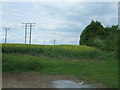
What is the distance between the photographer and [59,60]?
57.4 ft

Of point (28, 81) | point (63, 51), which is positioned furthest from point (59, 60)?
point (28, 81)

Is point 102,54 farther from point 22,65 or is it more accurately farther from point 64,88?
point 64,88

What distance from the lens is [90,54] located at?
22484 millimetres

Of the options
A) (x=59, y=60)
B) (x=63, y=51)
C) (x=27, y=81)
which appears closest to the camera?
(x=27, y=81)

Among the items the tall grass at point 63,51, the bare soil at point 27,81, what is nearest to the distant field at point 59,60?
the tall grass at point 63,51

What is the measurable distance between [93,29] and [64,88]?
99.1 feet

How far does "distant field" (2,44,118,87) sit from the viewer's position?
39.6 ft

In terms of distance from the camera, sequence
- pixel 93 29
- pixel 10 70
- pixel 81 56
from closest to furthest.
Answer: pixel 10 70 < pixel 81 56 < pixel 93 29

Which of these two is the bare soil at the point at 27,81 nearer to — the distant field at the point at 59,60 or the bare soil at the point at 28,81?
the bare soil at the point at 28,81

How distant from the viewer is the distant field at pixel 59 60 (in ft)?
39.6

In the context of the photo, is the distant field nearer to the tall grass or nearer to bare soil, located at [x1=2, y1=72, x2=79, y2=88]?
the tall grass

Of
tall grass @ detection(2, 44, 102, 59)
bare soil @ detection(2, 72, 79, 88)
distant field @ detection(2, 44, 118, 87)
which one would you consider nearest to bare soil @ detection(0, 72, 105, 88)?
bare soil @ detection(2, 72, 79, 88)

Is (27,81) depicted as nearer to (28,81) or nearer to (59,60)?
(28,81)

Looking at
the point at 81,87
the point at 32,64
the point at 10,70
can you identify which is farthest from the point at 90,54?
the point at 81,87
